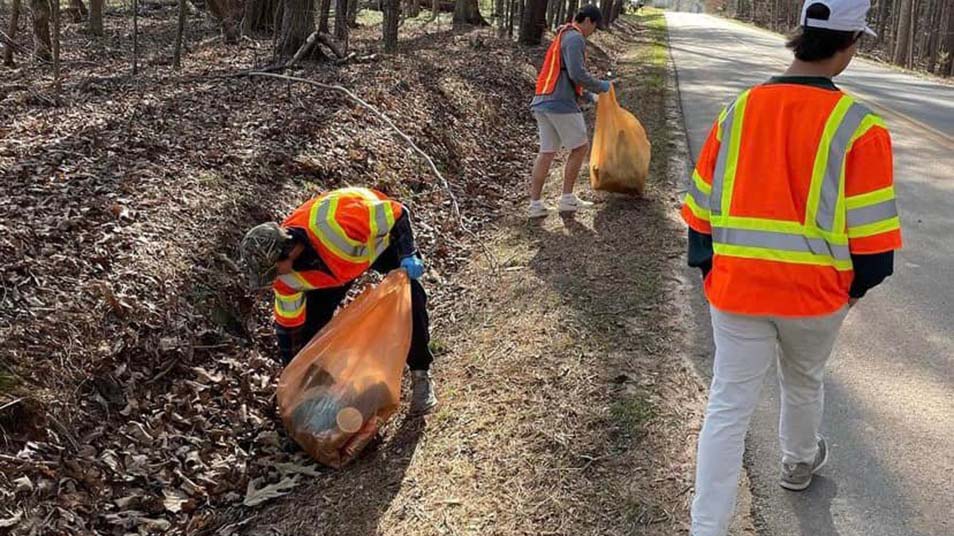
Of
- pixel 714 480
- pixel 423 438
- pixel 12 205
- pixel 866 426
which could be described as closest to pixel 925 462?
pixel 866 426

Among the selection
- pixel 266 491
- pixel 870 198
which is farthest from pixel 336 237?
pixel 870 198

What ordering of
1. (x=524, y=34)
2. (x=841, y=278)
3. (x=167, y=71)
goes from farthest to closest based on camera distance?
1. (x=524, y=34)
2. (x=167, y=71)
3. (x=841, y=278)

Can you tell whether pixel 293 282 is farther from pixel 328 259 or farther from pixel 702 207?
pixel 702 207

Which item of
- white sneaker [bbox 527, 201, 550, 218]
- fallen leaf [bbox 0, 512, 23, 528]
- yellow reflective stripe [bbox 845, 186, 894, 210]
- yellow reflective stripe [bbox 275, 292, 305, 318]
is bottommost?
fallen leaf [bbox 0, 512, 23, 528]

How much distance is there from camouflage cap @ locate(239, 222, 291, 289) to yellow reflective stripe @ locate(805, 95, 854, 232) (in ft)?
7.13

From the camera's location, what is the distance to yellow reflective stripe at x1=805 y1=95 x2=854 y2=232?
7.42 ft

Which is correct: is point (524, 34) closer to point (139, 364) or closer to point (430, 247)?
point (430, 247)

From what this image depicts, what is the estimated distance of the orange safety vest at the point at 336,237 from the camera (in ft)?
12.2

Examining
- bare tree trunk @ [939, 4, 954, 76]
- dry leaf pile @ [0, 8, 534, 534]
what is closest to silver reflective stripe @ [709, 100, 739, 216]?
dry leaf pile @ [0, 8, 534, 534]

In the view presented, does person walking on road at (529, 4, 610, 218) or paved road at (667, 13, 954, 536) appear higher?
person walking on road at (529, 4, 610, 218)

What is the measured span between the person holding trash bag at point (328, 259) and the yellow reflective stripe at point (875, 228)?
217 centimetres

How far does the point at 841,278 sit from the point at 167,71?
31.3 ft

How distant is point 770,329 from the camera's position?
8.18 ft

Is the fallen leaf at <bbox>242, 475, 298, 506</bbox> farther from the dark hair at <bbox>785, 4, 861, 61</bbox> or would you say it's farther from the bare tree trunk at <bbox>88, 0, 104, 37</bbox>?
the bare tree trunk at <bbox>88, 0, 104, 37</bbox>
